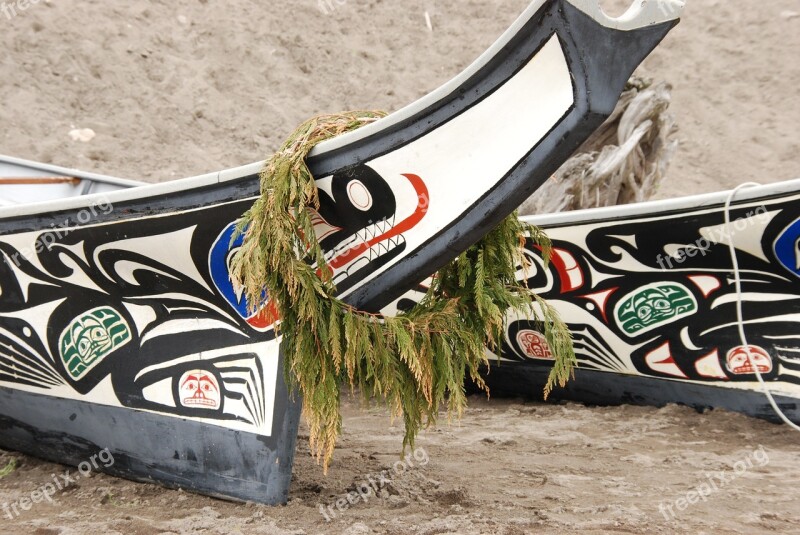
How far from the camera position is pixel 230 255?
279 centimetres

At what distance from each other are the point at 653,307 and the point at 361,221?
1953mm

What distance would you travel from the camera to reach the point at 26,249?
316cm

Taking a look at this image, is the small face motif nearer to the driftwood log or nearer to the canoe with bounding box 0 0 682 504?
the canoe with bounding box 0 0 682 504

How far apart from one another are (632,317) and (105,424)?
254 cm

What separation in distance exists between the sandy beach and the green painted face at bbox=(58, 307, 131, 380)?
502 mm

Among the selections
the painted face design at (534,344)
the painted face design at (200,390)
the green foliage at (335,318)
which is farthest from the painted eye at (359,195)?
the painted face design at (534,344)

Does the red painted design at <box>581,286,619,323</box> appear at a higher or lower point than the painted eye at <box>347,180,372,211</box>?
lower

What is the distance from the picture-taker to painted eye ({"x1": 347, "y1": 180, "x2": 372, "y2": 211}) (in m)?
2.61

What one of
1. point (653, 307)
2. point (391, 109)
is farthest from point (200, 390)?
point (391, 109)

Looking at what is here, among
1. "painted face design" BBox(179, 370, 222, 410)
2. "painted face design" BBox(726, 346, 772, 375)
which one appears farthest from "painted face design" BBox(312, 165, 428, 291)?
"painted face design" BBox(726, 346, 772, 375)

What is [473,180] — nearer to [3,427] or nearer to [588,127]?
[588,127]

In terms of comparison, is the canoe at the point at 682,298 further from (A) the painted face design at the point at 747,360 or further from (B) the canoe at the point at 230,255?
(B) the canoe at the point at 230,255

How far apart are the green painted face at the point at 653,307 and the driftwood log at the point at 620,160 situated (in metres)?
1.65

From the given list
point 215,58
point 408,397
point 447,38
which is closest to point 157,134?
point 215,58
